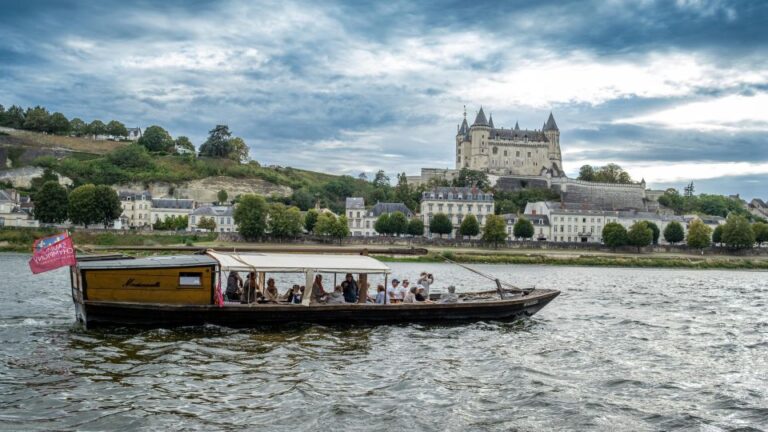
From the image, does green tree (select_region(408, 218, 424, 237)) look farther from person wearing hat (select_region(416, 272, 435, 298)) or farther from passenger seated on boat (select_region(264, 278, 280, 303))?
passenger seated on boat (select_region(264, 278, 280, 303))

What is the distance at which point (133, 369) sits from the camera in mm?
17734

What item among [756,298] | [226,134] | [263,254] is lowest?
[756,298]

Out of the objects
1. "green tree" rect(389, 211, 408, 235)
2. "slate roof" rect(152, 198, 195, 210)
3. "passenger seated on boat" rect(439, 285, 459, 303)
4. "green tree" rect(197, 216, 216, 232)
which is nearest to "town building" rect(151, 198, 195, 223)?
"slate roof" rect(152, 198, 195, 210)

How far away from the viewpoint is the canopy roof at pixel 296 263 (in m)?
23.9

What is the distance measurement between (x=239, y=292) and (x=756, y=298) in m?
35.9

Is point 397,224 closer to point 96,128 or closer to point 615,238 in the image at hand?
point 615,238

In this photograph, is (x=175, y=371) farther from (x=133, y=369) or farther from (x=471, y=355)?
(x=471, y=355)

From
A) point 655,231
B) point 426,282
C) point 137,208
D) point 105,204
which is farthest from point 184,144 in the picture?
point 426,282

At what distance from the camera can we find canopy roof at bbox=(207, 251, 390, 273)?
78.4 feet

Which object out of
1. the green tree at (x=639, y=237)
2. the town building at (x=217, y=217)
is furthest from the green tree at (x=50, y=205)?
the green tree at (x=639, y=237)

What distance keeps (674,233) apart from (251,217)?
71043mm

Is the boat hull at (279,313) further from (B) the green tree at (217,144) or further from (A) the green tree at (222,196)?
(B) the green tree at (217,144)

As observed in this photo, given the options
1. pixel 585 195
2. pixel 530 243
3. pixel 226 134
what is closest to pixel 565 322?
pixel 530 243

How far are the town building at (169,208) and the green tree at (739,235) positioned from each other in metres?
91.8
